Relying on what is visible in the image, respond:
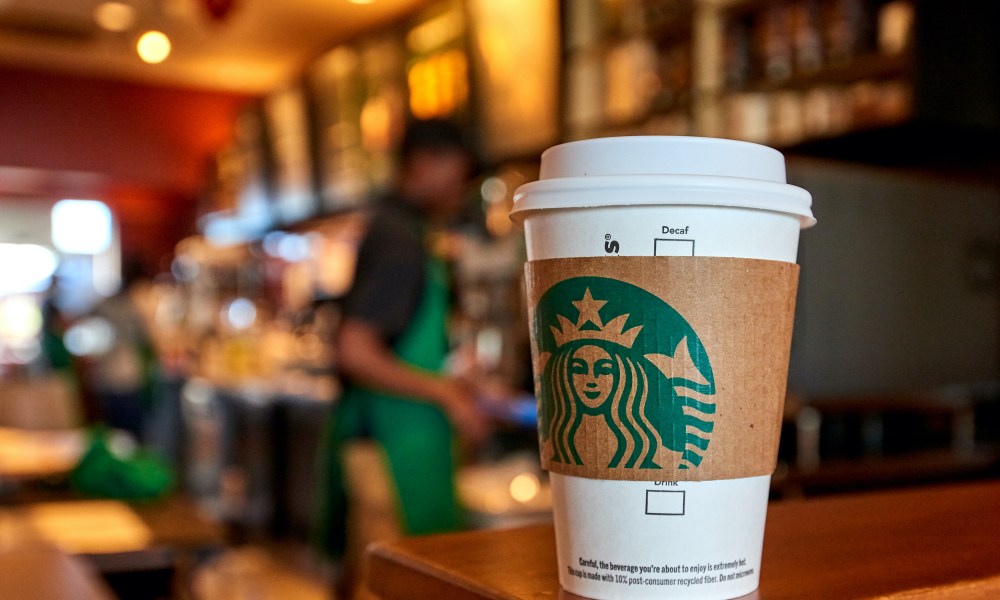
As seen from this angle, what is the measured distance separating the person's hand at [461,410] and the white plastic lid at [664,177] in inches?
77.9

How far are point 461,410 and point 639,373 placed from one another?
203 centimetres

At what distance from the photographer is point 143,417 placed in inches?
308

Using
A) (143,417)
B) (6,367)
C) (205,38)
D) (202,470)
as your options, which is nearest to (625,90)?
(205,38)

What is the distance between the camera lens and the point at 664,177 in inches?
24.3

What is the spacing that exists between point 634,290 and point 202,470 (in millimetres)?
7240

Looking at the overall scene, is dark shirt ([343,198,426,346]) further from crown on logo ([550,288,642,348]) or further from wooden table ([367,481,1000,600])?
crown on logo ([550,288,642,348])

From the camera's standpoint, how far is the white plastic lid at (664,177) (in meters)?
0.62

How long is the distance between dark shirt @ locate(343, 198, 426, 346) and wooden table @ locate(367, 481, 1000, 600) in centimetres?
182

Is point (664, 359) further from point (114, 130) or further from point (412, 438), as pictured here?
point (114, 130)

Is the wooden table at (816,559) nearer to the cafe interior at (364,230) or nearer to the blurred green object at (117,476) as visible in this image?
the cafe interior at (364,230)

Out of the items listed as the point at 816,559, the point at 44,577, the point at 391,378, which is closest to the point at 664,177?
the point at 816,559

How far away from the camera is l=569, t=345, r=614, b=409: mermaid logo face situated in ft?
2.07

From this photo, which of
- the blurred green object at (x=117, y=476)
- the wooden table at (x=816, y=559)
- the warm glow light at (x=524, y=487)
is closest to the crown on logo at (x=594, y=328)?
the wooden table at (x=816, y=559)

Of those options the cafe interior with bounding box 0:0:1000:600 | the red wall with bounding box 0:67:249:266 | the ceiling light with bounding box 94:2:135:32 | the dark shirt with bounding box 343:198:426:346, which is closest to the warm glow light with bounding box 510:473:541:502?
the cafe interior with bounding box 0:0:1000:600
